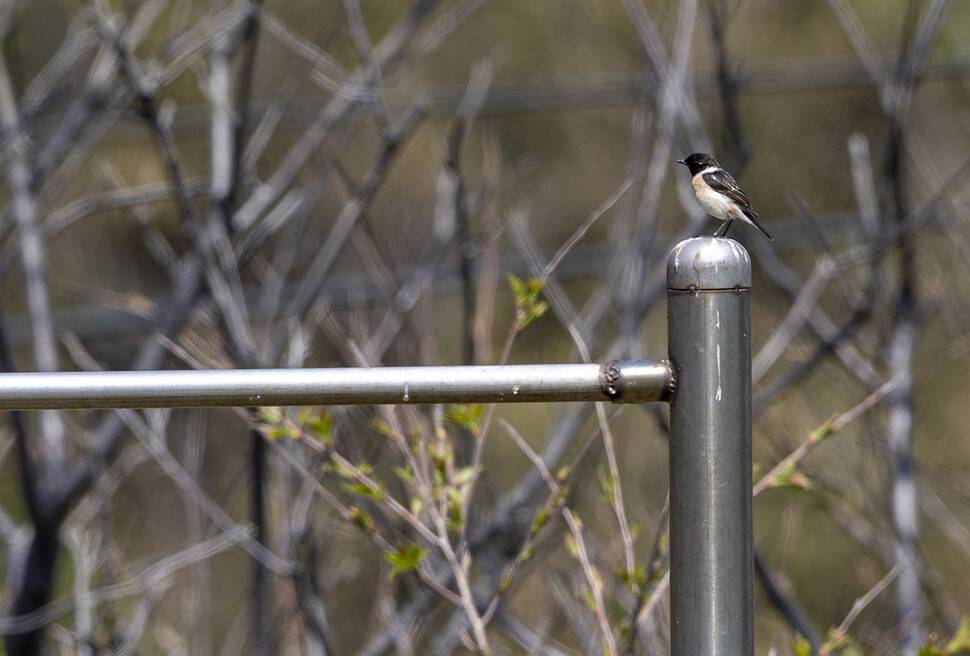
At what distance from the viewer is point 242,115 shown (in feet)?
11.6

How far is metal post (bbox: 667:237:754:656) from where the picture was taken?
1.25 metres

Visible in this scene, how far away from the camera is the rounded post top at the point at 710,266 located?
1.28 metres

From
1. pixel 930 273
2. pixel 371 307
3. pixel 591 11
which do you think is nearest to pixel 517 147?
pixel 591 11

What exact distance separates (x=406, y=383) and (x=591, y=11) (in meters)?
8.29

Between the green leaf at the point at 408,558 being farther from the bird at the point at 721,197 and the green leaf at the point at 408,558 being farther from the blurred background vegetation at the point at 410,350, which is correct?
the bird at the point at 721,197

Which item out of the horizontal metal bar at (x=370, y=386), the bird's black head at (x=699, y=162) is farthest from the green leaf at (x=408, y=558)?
the bird's black head at (x=699, y=162)

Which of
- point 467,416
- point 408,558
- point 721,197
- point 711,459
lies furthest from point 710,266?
point 721,197

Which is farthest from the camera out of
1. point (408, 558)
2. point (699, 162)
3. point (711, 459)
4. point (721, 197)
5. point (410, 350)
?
point (410, 350)

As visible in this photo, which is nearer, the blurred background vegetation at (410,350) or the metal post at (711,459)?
the metal post at (711,459)

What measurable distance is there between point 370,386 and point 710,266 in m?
0.43

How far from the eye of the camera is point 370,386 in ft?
4.29

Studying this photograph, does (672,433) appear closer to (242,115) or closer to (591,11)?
(242,115)

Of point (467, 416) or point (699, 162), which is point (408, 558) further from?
point (699, 162)

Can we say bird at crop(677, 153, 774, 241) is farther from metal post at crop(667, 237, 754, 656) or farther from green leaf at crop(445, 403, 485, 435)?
metal post at crop(667, 237, 754, 656)
